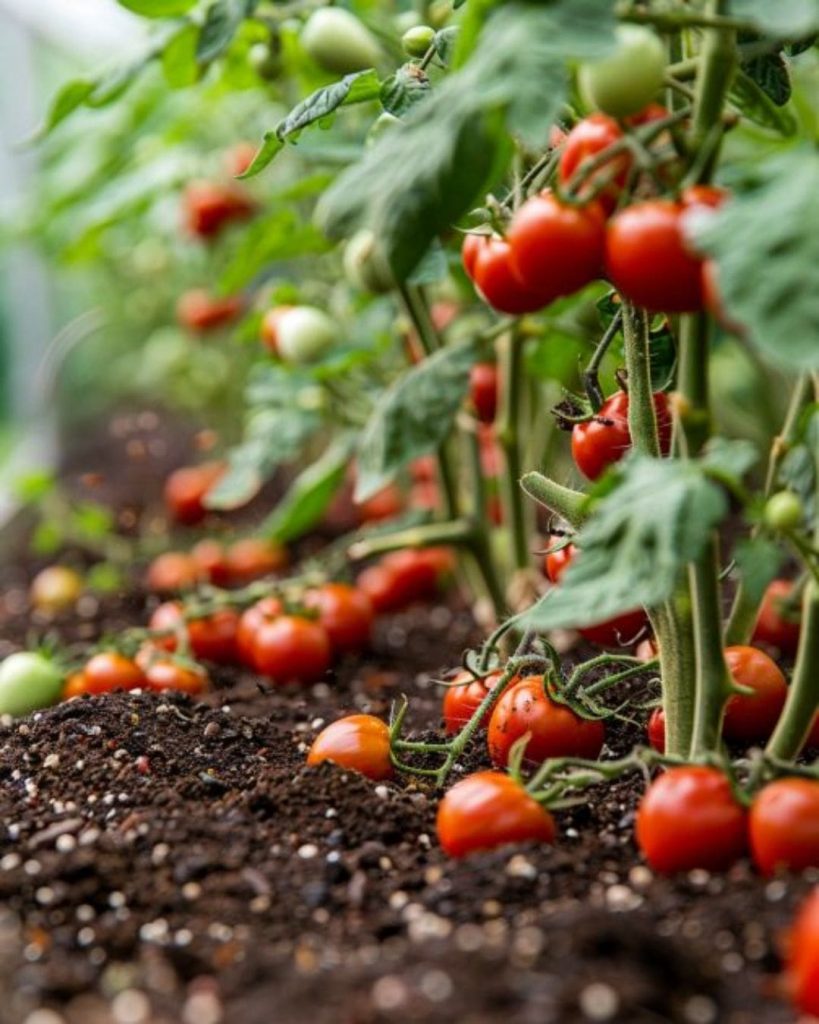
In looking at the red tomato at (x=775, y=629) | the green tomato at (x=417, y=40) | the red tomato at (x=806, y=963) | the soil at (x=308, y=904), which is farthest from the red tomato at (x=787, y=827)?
the green tomato at (x=417, y=40)

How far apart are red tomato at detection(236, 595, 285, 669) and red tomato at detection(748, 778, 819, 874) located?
1.25 m

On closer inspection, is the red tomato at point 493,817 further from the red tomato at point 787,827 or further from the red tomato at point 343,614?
the red tomato at point 343,614

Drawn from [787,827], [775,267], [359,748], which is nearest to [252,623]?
[359,748]

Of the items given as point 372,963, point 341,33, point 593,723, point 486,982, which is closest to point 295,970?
point 372,963

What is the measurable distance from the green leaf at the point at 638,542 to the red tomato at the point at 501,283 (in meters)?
0.22

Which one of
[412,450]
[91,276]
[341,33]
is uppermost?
[341,33]

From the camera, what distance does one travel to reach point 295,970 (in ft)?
3.73

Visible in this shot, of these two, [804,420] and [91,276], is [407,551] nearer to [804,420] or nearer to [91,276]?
[804,420]

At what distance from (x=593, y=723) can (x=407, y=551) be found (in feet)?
4.56

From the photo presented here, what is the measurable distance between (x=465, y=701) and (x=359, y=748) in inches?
7.0

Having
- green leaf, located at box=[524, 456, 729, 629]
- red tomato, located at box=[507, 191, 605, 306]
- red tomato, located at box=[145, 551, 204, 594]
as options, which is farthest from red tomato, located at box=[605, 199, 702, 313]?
red tomato, located at box=[145, 551, 204, 594]

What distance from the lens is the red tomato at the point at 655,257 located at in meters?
1.07

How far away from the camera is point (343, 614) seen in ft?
8.07

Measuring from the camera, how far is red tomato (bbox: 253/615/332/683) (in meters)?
2.28
